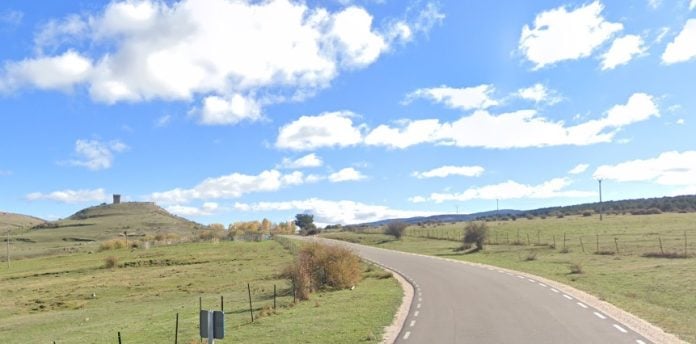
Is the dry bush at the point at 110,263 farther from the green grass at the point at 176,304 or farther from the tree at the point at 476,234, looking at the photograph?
the tree at the point at 476,234

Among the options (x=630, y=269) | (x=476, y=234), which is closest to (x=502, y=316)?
(x=630, y=269)

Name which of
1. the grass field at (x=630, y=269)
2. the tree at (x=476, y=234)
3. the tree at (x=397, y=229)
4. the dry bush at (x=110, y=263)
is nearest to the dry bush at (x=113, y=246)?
the dry bush at (x=110, y=263)

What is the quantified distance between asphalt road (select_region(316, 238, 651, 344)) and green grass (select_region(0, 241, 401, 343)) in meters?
1.49

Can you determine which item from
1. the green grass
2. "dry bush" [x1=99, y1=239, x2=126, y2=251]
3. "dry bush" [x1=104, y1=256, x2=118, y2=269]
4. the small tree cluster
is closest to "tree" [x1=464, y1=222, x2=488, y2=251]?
the green grass

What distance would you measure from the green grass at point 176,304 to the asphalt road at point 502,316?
58.8 inches

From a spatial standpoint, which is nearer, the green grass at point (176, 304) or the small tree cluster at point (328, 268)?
the green grass at point (176, 304)

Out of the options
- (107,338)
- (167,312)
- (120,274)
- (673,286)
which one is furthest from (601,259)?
(120,274)

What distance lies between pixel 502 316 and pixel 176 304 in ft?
80.3

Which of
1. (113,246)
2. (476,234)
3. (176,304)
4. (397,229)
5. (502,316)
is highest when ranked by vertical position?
(476,234)

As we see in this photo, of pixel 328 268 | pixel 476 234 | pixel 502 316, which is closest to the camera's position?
pixel 502 316

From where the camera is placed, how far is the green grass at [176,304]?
71.4 feet

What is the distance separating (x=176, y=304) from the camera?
3959 cm

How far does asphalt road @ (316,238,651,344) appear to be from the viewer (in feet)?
56.6

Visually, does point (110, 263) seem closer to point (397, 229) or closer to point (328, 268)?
point (397, 229)
